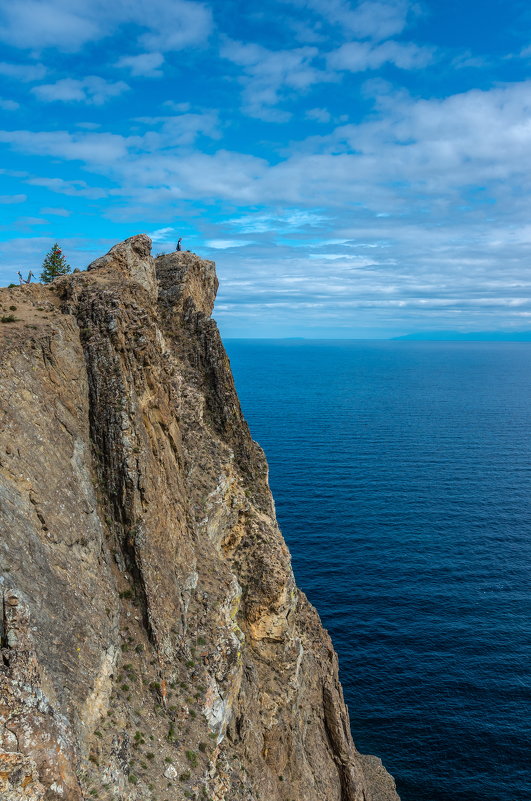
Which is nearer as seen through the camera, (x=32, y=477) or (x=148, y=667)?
(x=32, y=477)

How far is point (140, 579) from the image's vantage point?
29.8m

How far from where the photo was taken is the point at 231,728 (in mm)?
32906

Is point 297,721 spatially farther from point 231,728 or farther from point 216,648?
point 216,648

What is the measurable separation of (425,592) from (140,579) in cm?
5537

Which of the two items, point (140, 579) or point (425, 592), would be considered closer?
point (140, 579)

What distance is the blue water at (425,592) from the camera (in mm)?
54219

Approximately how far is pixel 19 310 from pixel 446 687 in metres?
57.1

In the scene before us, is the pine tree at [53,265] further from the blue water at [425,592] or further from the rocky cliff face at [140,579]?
the blue water at [425,592]

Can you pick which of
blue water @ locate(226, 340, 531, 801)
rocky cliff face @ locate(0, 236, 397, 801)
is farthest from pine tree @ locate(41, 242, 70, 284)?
blue water @ locate(226, 340, 531, 801)

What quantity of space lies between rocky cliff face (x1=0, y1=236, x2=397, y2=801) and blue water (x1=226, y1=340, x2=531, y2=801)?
12065mm

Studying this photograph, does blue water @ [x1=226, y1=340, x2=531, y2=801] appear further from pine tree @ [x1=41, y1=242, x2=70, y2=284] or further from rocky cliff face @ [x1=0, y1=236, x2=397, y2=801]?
pine tree @ [x1=41, y1=242, x2=70, y2=284]

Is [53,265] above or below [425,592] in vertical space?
above

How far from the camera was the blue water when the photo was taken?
54.2 m

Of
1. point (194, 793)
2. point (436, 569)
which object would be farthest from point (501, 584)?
point (194, 793)
